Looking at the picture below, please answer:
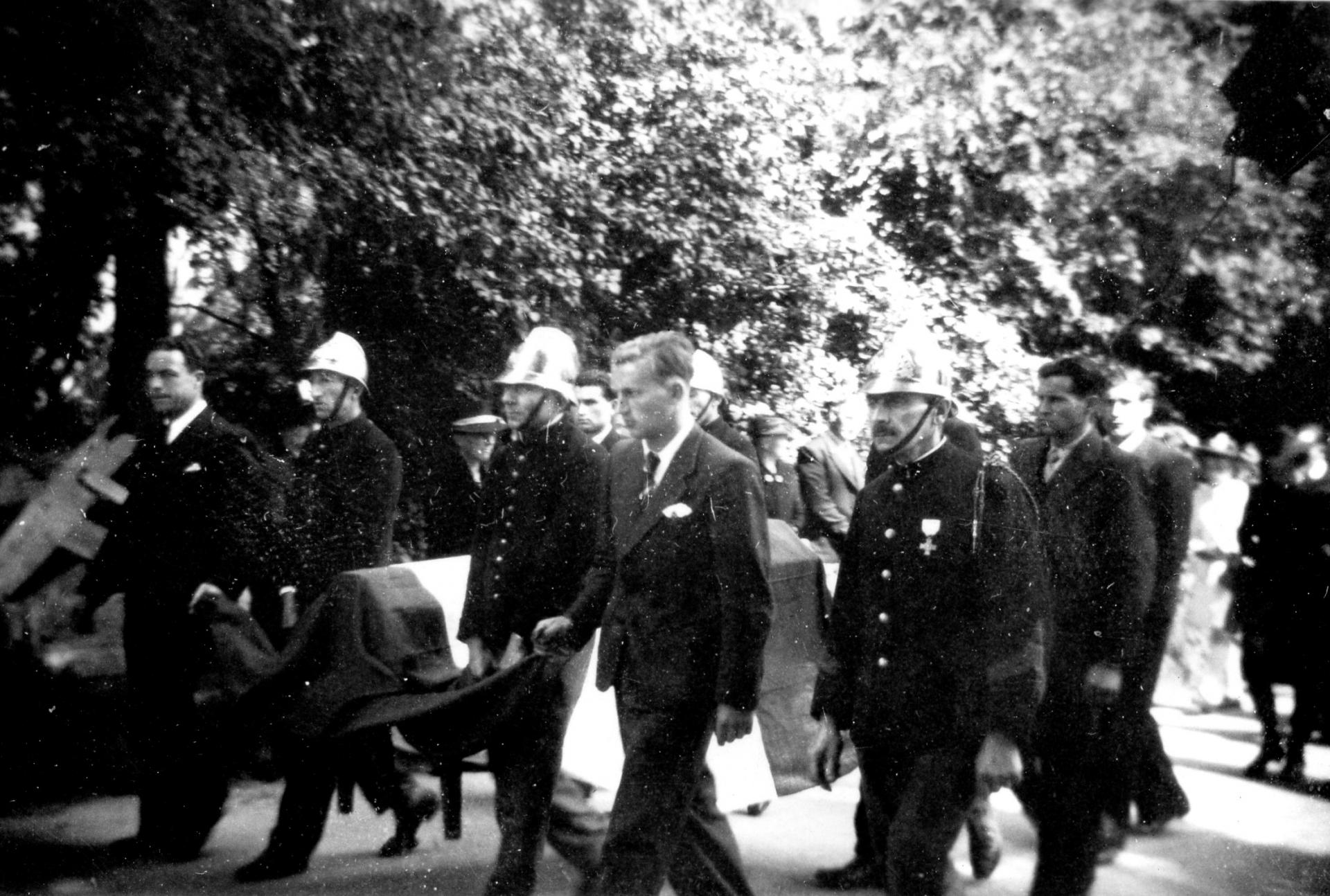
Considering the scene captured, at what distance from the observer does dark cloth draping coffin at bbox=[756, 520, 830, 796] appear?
379 cm

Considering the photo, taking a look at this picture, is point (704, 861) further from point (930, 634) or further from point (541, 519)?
point (541, 519)

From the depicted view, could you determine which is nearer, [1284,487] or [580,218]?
[580,218]

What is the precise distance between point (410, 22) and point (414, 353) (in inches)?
39.7

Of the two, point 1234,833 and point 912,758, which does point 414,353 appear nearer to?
point 912,758

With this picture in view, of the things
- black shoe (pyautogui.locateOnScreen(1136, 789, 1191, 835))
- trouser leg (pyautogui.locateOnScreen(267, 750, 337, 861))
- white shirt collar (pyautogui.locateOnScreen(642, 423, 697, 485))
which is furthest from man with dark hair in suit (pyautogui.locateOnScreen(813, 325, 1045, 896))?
trouser leg (pyautogui.locateOnScreen(267, 750, 337, 861))

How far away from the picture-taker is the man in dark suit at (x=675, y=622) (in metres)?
3.42

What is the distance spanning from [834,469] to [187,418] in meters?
1.96

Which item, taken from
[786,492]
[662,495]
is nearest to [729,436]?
[786,492]

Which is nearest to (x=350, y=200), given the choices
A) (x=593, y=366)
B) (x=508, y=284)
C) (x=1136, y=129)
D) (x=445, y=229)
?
(x=445, y=229)

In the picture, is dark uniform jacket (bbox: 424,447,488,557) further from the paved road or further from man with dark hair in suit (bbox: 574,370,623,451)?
the paved road

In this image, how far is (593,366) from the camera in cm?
384

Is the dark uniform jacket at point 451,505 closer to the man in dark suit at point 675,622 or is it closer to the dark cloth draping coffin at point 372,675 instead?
the dark cloth draping coffin at point 372,675

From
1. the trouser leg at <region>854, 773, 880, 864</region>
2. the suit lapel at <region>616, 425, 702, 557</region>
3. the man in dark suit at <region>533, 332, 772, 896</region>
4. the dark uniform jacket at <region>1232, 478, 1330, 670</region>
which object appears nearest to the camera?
the man in dark suit at <region>533, 332, 772, 896</region>

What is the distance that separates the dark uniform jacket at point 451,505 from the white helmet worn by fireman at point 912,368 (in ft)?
3.97
